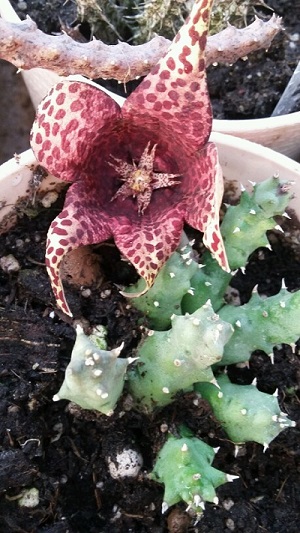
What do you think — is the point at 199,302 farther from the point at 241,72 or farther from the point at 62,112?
the point at 241,72

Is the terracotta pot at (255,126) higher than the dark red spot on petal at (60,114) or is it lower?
lower

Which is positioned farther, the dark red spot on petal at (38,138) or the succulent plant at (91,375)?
the dark red spot on petal at (38,138)

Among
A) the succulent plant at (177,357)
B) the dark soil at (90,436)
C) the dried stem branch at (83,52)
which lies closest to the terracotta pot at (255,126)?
the dried stem branch at (83,52)

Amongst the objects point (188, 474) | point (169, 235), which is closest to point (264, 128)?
point (169, 235)

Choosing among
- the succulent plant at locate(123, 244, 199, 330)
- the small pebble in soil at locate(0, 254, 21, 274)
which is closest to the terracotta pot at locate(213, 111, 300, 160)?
the succulent plant at locate(123, 244, 199, 330)

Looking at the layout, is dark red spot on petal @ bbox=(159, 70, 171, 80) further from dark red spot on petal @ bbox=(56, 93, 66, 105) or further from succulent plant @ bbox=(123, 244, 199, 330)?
succulent plant @ bbox=(123, 244, 199, 330)

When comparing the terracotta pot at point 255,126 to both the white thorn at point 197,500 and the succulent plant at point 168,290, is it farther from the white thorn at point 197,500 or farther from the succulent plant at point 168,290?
the white thorn at point 197,500
